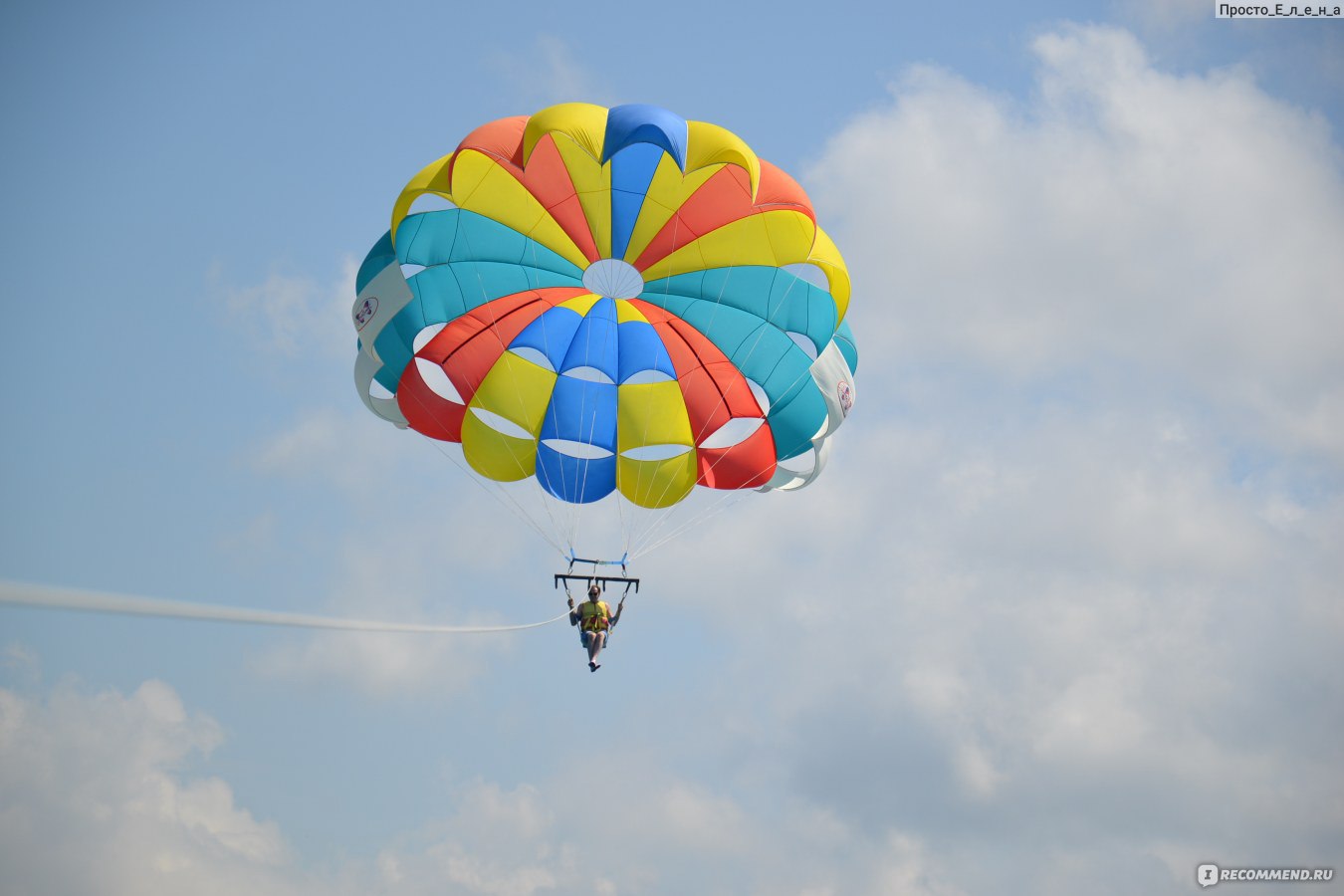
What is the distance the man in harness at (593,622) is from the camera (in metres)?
18.9

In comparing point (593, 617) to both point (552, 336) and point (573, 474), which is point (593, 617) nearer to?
point (573, 474)

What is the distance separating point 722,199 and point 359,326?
5.05 metres

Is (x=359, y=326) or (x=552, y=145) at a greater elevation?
(x=552, y=145)

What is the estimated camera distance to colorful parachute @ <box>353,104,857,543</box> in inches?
769

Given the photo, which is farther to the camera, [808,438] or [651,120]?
[808,438]

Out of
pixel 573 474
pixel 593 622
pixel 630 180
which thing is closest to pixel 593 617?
pixel 593 622

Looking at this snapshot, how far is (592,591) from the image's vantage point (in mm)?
18906

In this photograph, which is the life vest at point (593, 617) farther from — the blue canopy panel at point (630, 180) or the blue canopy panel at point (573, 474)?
the blue canopy panel at point (630, 180)

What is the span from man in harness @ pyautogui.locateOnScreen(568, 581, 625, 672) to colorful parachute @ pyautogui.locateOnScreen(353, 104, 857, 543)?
4.70ft

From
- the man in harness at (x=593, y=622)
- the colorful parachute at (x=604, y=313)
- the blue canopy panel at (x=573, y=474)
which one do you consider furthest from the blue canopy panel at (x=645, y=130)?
the man in harness at (x=593, y=622)

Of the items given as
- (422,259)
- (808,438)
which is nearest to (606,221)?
(422,259)

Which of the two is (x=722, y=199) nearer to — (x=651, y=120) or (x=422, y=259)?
(x=651, y=120)

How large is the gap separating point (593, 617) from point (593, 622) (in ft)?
0.20

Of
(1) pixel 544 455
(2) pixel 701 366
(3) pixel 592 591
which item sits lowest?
(3) pixel 592 591
